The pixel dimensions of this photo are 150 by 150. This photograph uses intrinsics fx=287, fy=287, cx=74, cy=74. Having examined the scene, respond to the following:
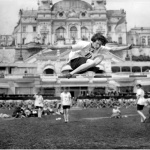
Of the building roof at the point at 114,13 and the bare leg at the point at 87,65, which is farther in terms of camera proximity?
the building roof at the point at 114,13

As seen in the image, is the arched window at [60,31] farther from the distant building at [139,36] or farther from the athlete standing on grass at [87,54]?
the athlete standing on grass at [87,54]

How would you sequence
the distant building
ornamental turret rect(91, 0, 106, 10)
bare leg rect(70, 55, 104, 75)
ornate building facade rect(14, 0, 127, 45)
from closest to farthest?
1. bare leg rect(70, 55, 104, 75)
2. ornate building facade rect(14, 0, 127, 45)
3. ornamental turret rect(91, 0, 106, 10)
4. the distant building

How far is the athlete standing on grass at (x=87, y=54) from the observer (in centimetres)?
625

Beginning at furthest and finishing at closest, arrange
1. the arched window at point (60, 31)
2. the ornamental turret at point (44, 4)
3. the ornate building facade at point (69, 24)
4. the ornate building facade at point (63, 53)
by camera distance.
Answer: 1. the ornamental turret at point (44, 4)
2. the arched window at point (60, 31)
3. the ornate building facade at point (69, 24)
4. the ornate building facade at point (63, 53)

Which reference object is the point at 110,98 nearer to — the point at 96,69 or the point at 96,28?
the point at 96,69

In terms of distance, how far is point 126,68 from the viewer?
185 feet

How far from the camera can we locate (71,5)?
93.4m

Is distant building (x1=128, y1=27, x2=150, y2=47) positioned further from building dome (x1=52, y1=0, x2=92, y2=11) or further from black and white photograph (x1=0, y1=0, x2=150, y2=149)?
building dome (x1=52, y1=0, x2=92, y2=11)

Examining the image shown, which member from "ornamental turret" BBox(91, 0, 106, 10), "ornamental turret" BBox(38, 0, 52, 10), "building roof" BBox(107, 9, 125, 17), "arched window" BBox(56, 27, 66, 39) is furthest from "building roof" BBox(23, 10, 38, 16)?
"building roof" BBox(107, 9, 125, 17)

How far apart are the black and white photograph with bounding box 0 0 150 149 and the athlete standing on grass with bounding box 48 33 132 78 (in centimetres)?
2

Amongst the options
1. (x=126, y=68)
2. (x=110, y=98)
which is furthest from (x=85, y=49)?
(x=126, y=68)

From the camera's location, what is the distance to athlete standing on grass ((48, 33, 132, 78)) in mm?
6246

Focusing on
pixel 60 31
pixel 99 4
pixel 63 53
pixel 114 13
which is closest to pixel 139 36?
pixel 114 13

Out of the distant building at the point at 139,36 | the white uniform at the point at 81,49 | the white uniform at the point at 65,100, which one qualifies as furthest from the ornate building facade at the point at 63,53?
the white uniform at the point at 81,49
